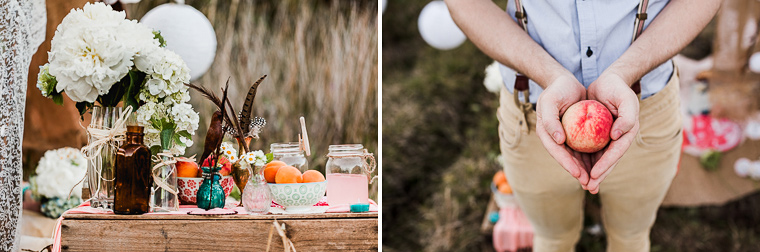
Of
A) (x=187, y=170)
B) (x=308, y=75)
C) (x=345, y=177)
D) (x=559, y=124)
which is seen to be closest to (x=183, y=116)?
(x=187, y=170)

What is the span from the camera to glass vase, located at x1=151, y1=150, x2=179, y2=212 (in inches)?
57.5

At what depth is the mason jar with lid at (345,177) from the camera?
1629mm

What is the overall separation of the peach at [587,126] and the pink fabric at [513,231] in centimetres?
154

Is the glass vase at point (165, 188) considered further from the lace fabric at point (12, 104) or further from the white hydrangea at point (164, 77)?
the lace fabric at point (12, 104)

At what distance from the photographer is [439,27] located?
324 cm

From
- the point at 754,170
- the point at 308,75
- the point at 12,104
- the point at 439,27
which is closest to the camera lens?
the point at 12,104

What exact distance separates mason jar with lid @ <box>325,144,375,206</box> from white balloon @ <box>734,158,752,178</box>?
82.4 inches

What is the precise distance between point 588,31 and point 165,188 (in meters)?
1.16

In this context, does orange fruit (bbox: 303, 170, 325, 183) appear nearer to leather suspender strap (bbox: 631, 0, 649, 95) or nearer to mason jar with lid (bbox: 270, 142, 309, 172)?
mason jar with lid (bbox: 270, 142, 309, 172)

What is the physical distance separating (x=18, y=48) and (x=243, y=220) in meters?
1.02

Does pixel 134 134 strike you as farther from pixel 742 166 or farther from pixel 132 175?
pixel 742 166

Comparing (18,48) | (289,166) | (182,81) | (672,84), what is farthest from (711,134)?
(18,48)

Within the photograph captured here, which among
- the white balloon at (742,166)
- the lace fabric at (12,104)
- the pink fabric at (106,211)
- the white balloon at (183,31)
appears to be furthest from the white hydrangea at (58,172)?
the white balloon at (742,166)

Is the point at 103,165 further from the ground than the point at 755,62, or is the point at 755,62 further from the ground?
the point at 755,62
